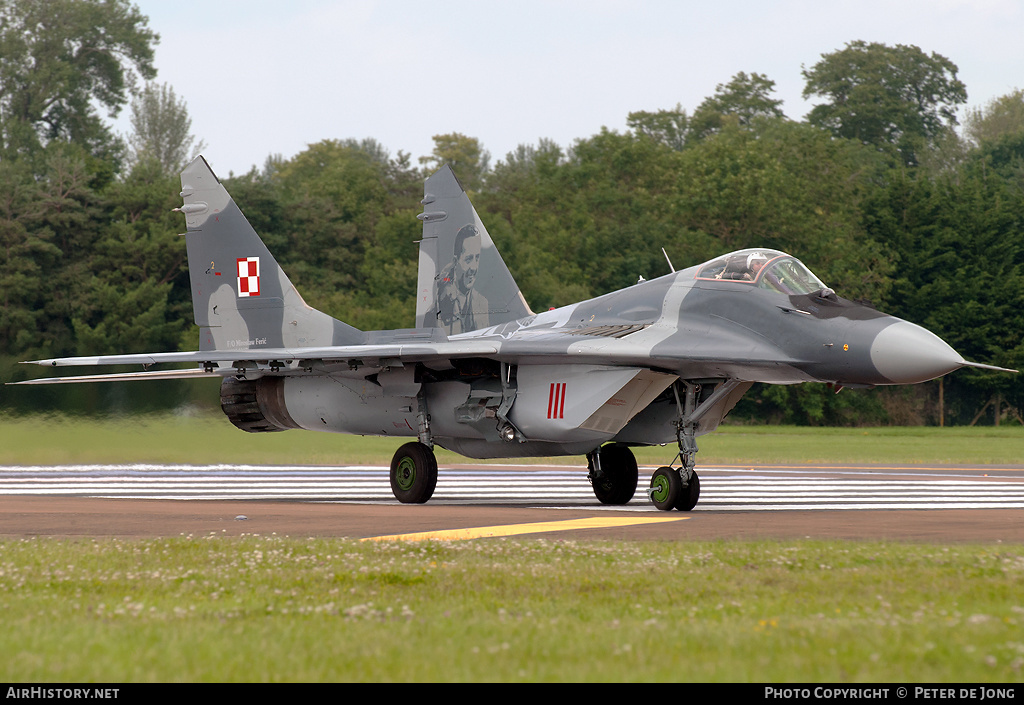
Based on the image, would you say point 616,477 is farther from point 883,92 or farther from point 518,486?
point 883,92

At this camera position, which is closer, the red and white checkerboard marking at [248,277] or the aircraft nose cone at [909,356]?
the aircraft nose cone at [909,356]

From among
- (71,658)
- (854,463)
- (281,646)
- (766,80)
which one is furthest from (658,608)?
(766,80)

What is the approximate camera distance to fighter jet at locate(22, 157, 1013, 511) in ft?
41.9

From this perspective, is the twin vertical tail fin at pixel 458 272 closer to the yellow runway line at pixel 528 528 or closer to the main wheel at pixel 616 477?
the main wheel at pixel 616 477

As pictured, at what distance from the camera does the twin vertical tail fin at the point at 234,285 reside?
17.8 m

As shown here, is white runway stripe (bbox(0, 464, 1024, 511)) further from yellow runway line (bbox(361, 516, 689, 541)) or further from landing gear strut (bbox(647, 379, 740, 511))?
yellow runway line (bbox(361, 516, 689, 541))

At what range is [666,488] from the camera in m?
13.2

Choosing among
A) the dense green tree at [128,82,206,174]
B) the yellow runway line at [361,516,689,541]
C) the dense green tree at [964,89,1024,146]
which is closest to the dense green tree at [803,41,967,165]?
the dense green tree at [964,89,1024,146]

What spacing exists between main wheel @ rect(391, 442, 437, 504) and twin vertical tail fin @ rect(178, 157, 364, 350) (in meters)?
3.34

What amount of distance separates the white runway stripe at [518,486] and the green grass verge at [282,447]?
1.27ft

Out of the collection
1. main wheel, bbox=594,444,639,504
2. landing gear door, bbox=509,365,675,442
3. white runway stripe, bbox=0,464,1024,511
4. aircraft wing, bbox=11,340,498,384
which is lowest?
→ white runway stripe, bbox=0,464,1024,511

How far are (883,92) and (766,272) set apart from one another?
249ft

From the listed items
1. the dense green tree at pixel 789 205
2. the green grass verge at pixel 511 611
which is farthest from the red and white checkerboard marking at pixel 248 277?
the dense green tree at pixel 789 205

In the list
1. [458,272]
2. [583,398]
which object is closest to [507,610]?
[583,398]
